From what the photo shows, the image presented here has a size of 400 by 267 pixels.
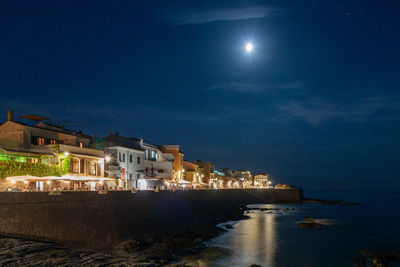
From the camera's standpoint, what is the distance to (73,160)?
150 ft

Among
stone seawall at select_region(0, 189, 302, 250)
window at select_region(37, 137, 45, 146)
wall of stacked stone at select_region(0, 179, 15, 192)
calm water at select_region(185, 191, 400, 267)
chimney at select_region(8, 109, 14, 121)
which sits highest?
chimney at select_region(8, 109, 14, 121)

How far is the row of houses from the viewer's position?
3838cm

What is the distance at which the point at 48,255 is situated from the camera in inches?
870

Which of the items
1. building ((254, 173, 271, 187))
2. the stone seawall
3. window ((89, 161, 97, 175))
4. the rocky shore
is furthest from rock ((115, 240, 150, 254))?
building ((254, 173, 271, 187))

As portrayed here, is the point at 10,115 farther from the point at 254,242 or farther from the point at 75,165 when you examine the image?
the point at 254,242

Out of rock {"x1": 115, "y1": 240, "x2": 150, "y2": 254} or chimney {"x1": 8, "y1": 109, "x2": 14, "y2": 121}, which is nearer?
rock {"x1": 115, "y1": 240, "x2": 150, "y2": 254}

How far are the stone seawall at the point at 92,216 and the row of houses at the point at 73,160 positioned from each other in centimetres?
570

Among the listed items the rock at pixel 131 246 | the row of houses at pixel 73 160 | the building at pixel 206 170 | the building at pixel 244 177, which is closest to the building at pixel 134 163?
the row of houses at pixel 73 160

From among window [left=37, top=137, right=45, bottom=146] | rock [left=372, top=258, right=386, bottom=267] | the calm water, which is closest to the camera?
rock [left=372, top=258, right=386, bottom=267]

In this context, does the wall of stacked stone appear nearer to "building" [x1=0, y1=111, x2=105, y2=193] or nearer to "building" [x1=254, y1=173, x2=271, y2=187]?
"building" [x1=0, y1=111, x2=105, y2=193]

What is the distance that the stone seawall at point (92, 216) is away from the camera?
2464 cm

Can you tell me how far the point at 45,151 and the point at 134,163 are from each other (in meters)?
19.6

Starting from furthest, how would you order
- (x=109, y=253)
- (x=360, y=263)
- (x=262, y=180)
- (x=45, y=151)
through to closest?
(x=262, y=180) < (x=45, y=151) < (x=360, y=263) < (x=109, y=253)

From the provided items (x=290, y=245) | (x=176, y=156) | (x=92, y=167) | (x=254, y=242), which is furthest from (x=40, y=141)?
(x=176, y=156)
